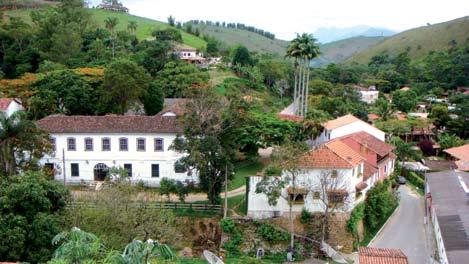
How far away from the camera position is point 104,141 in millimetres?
38031

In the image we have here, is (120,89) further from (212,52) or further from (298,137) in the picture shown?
(212,52)

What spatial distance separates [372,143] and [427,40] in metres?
139

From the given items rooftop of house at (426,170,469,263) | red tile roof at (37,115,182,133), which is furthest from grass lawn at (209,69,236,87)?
rooftop of house at (426,170,469,263)

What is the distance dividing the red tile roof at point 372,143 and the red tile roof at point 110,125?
15.4m

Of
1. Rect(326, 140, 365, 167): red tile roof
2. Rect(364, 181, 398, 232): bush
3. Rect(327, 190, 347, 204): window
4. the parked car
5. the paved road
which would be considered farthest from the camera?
the parked car


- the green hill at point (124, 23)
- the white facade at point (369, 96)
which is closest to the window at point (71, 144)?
the white facade at point (369, 96)

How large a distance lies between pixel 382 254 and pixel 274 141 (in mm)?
16543

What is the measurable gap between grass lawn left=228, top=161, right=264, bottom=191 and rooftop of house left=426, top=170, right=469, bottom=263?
46.0 feet

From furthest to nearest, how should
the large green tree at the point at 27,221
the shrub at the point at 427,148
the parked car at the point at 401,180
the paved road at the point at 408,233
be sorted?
1. the shrub at the point at 427,148
2. the parked car at the point at 401,180
3. the paved road at the point at 408,233
4. the large green tree at the point at 27,221

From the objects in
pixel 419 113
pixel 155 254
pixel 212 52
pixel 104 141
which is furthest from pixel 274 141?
pixel 212 52

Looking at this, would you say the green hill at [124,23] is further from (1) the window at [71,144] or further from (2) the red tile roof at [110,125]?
(1) the window at [71,144]

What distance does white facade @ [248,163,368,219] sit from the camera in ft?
104

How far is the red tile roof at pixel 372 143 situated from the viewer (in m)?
39.9

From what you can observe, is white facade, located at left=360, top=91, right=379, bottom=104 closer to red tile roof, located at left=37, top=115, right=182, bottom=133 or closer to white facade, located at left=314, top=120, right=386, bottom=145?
white facade, located at left=314, top=120, right=386, bottom=145
